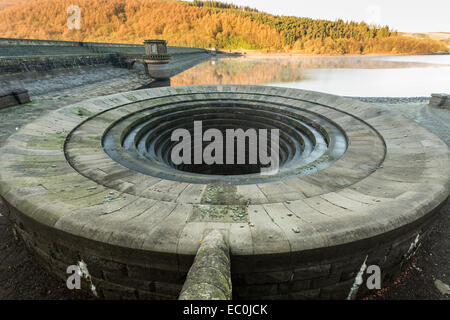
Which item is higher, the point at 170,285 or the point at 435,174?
the point at 435,174

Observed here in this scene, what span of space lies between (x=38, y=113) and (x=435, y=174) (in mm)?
19143

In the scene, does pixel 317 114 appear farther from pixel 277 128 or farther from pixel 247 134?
pixel 247 134

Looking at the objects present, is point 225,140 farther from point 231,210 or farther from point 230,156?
point 231,210

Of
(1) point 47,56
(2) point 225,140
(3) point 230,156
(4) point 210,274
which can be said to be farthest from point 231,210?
(1) point 47,56

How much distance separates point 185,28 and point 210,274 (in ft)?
484

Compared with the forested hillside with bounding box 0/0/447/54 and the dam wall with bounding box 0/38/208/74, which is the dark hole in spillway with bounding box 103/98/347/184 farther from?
the forested hillside with bounding box 0/0/447/54

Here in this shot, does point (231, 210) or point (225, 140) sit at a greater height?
point (231, 210)

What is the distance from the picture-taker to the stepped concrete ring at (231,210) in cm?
380

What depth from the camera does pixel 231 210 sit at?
4695 millimetres

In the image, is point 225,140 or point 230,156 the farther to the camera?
point 230,156

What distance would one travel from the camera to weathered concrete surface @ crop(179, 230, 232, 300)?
9.37ft
